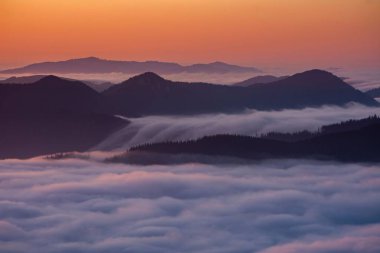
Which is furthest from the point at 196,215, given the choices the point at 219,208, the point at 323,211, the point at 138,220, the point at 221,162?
the point at 221,162

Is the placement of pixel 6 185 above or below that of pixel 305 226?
above

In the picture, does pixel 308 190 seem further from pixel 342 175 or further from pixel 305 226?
pixel 305 226

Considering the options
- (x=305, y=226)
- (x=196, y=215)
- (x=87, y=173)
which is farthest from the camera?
(x=87, y=173)

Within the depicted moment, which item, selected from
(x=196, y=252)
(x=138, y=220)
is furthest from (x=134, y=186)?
(x=196, y=252)

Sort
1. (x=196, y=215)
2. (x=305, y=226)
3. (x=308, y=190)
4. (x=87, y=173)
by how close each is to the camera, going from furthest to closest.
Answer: (x=87, y=173) → (x=308, y=190) → (x=196, y=215) → (x=305, y=226)

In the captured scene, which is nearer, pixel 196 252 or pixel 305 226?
pixel 196 252

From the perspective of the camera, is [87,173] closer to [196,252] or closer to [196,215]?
[196,215]
